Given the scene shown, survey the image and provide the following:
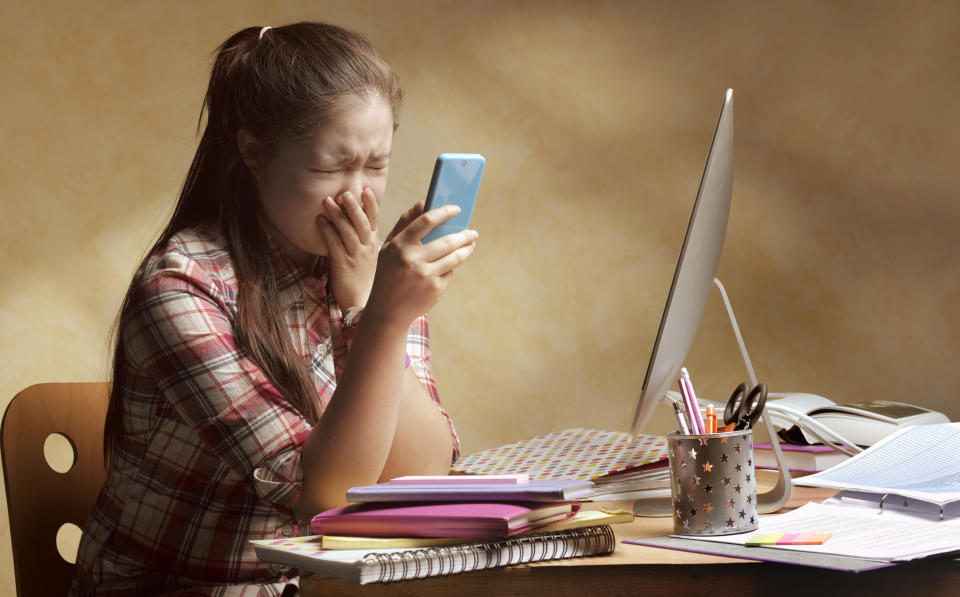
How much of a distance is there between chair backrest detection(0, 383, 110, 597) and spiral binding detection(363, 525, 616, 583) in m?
0.76

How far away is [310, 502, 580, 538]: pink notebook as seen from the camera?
63 centimetres

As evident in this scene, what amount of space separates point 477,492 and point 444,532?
0.05 metres

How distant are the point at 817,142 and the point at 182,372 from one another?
1.50m

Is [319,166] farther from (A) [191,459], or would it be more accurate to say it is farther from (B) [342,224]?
(A) [191,459]

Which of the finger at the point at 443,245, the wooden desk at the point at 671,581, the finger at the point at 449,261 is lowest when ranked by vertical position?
the wooden desk at the point at 671,581

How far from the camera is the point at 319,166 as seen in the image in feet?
3.39

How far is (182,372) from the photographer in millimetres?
943

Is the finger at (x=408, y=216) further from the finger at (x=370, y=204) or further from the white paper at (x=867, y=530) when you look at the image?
the white paper at (x=867, y=530)

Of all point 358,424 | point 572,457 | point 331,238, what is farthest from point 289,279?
point 572,457

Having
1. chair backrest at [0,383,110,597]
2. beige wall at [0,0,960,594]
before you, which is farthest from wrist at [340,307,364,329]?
beige wall at [0,0,960,594]

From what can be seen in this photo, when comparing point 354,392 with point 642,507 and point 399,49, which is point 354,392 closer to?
point 642,507

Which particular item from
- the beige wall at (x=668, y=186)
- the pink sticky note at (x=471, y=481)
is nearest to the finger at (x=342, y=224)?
the pink sticky note at (x=471, y=481)

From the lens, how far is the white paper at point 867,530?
61cm

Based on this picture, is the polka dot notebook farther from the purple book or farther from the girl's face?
the girl's face
